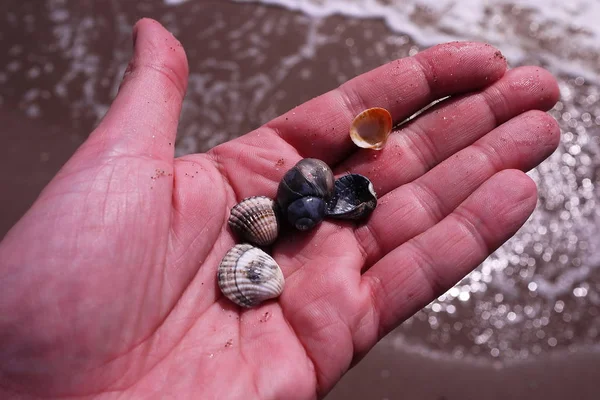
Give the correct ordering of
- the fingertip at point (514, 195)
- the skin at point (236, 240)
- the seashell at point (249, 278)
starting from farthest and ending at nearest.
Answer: the fingertip at point (514, 195) < the seashell at point (249, 278) < the skin at point (236, 240)

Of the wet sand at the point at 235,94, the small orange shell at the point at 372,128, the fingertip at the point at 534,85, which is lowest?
the wet sand at the point at 235,94

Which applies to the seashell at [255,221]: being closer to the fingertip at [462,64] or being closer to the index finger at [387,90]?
the index finger at [387,90]

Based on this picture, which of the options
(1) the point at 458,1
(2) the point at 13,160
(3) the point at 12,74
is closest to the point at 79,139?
(2) the point at 13,160

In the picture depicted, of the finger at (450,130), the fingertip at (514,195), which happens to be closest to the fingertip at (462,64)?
the finger at (450,130)

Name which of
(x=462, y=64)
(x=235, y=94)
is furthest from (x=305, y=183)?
(x=235, y=94)

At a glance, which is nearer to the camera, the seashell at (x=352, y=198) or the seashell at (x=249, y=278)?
the seashell at (x=249, y=278)

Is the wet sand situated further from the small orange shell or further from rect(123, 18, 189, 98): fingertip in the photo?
rect(123, 18, 189, 98): fingertip

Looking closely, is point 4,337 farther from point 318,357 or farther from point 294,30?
point 294,30
